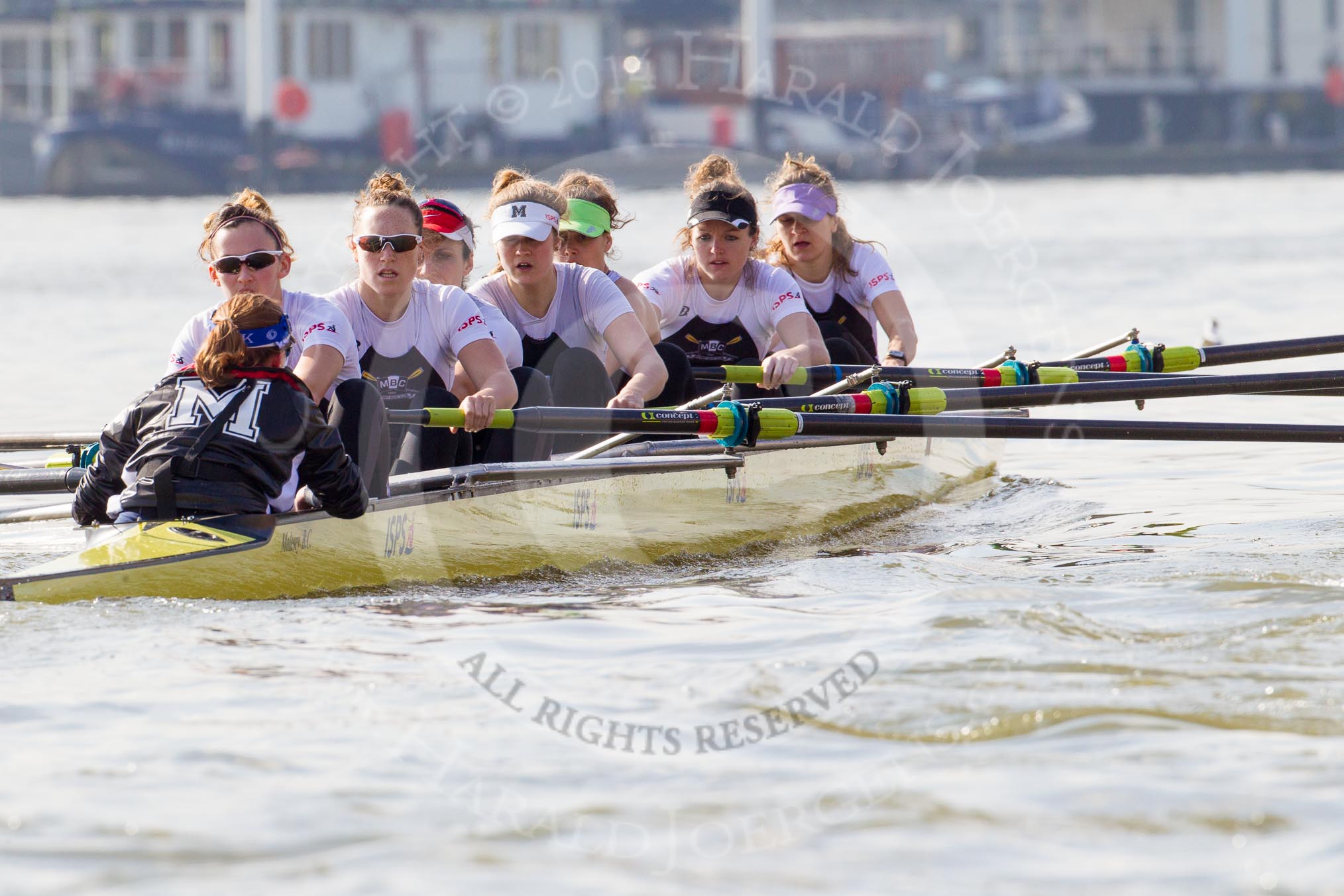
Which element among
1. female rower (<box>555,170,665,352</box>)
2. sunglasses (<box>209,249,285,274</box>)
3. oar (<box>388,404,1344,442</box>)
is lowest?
oar (<box>388,404,1344,442</box>)

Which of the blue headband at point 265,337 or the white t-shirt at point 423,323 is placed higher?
the white t-shirt at point 423,323

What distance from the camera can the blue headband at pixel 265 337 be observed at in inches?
191

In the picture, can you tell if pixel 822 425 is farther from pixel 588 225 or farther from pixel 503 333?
pixel 588 225

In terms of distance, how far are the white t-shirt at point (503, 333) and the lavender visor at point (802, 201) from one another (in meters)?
2.12

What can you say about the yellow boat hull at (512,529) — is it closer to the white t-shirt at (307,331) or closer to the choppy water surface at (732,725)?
the choppy water surface at (732,725)

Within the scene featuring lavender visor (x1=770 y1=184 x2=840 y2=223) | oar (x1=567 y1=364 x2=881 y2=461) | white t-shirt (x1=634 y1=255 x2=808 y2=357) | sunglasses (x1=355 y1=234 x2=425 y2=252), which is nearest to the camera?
sunglasses (x1=355 y1=234 x2=425 y2=252)

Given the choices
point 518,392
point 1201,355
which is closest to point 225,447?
point 518,392

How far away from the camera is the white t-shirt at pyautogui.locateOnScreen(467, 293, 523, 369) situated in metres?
6.21

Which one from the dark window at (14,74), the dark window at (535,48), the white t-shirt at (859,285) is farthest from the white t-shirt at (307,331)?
the dark window at (14,74)

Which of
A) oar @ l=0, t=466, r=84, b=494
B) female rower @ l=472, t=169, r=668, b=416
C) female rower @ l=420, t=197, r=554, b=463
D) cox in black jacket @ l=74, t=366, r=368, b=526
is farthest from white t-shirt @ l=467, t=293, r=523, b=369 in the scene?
oar @ l=0, t=466, r=84, b=494

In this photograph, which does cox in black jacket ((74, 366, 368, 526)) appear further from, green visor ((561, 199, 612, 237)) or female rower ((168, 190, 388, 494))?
green visor ((561, 199, 612, 237))

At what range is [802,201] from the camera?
8031 mm

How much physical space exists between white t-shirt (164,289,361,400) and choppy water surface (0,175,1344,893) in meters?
0.84

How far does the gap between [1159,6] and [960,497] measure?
1919 inches
